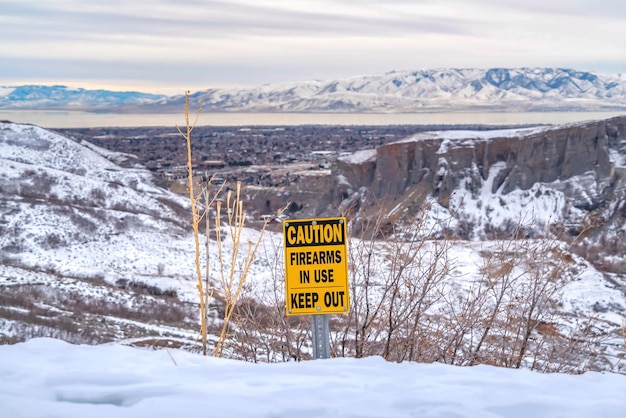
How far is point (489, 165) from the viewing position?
5744cm

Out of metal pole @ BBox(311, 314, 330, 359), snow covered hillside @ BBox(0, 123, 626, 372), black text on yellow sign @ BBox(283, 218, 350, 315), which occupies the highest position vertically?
black text on yellow sign @ BBox(283, 218, 350, 315)

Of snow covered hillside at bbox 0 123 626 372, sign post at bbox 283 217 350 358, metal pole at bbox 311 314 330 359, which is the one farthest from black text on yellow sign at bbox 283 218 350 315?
snow covered hillside at bbox 0 123 626 372

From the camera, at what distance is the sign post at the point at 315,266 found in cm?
511

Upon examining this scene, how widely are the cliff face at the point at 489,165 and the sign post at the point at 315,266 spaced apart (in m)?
45.6

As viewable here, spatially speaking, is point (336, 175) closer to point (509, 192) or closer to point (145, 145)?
point (509, 192)

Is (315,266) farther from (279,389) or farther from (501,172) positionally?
(501,172)

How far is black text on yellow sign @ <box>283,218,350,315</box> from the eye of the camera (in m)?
5.11

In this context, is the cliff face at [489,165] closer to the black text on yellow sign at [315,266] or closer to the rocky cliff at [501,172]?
the rocky cliff at [501,172]

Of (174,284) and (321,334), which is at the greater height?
(321,334)

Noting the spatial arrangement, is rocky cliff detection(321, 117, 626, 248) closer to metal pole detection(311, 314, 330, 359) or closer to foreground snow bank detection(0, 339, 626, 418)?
metal pole detection(311, 314, 330, 359)

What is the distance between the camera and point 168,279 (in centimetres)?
3459

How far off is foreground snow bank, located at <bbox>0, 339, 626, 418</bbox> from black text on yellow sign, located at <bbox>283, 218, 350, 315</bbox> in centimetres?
45

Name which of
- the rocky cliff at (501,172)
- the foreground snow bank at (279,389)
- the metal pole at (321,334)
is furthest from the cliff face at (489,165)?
the foreground snow bank at (279,389)

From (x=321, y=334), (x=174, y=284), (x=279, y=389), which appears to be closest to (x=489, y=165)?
(x=174, y=284)
